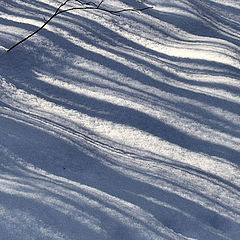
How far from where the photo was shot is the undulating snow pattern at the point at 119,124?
1.52 m

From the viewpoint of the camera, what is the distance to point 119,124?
6.36ft

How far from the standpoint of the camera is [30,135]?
5.81ft

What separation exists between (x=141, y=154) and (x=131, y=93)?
391mm

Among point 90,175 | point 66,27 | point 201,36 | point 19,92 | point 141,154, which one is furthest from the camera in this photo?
point 201,36

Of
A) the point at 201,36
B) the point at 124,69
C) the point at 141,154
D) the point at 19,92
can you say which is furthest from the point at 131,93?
the point at 201,36

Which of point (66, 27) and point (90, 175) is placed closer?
point (90, 175)

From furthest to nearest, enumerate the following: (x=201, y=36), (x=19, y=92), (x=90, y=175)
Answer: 1. (x=201, y=36)
2. (x=19, y=92)
3. (x=90, y=175)

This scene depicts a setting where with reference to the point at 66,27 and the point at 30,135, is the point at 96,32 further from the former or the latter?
the point at 30,135

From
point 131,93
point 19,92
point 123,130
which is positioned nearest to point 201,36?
point 131,93

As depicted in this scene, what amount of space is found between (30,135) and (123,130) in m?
0.42

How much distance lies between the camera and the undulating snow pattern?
4.99 feet

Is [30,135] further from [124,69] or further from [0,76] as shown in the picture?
[124,69]

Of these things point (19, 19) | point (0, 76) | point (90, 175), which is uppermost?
point (19, 19)

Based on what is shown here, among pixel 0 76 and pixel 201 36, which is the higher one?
pixel 201 36
